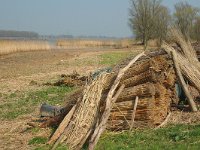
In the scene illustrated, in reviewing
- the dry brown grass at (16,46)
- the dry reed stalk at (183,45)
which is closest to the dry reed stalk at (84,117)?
the dry reed stalk at (183,45)

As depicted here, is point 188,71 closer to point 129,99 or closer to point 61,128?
point 129,99

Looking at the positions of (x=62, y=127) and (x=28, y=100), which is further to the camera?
(x=28, y=100)

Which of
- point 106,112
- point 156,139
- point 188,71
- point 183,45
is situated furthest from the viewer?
point 183,45

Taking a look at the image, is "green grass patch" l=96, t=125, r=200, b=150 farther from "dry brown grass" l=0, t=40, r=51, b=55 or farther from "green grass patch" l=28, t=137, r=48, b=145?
"dry brown grass" l=0, t=40, r=51, b=55

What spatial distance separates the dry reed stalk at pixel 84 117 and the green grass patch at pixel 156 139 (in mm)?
459

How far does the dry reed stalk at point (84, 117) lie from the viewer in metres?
9.71

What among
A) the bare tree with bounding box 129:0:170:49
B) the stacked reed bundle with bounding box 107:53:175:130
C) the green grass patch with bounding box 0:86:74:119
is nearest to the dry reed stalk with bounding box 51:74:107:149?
the stacked reed bundle with bounding box 107:53:175:130

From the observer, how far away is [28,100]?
1606cm

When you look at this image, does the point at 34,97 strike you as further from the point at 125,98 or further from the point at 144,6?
the point at 144,6

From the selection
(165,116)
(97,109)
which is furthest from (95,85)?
A: (165,116)

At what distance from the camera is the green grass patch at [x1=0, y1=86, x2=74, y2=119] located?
46.4ft

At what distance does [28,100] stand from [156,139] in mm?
7761

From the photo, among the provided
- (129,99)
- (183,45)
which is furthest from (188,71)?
(129,99)

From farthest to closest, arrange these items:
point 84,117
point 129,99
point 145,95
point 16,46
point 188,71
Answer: point 16,46
point 188,71
point 129,99
point 145,95
point 84,117
